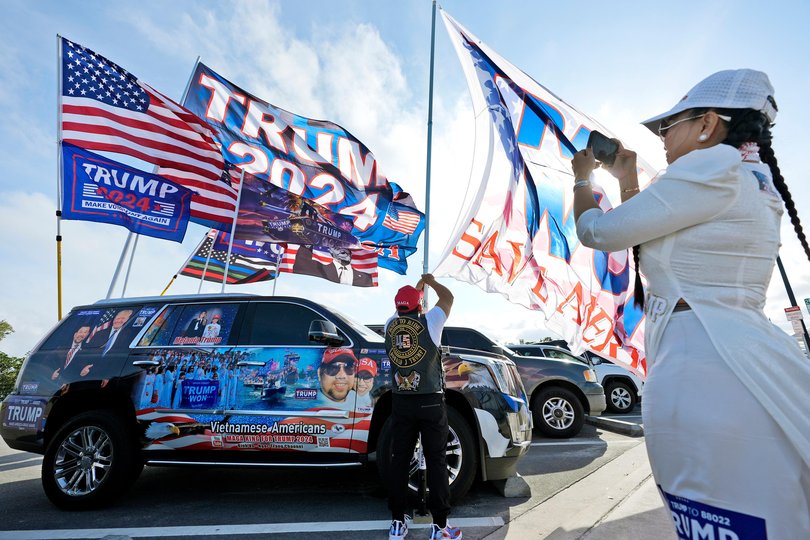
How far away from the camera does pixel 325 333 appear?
170 inches

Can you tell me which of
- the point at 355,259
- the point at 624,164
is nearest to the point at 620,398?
the point at 355,259

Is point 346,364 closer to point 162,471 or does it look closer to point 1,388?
point 162,471

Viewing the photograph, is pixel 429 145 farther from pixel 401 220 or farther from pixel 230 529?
pixel 230 529

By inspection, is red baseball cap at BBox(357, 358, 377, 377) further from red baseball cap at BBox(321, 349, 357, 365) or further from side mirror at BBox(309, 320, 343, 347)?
side mirror at BBox(309, 320, 343, 347)

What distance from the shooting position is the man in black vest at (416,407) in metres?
3.41

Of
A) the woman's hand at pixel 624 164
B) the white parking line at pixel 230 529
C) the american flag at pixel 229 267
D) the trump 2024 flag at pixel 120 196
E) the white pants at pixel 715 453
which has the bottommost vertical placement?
the white parking line at pixel 230 529

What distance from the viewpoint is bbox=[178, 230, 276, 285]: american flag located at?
12.5 meters

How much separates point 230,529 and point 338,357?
1667 mm

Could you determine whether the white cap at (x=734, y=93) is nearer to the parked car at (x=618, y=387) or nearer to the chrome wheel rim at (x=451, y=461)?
the chrome wheel rim at (x=451, y=461)

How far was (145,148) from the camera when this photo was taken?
7.64m

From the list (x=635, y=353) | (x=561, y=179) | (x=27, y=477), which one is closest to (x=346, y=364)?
(x=635, y=353)

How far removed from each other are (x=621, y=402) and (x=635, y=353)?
29.5 ft

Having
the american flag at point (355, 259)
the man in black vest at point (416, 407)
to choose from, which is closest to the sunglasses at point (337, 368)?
the man in black vest at point (416, 407)

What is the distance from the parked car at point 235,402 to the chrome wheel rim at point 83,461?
0.01 m
